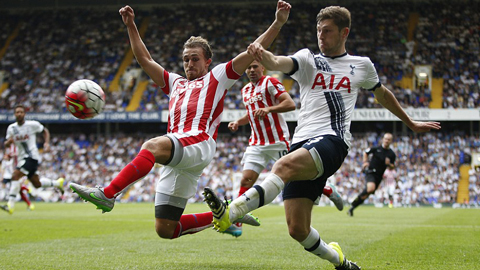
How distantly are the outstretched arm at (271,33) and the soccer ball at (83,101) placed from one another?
5.09 feet

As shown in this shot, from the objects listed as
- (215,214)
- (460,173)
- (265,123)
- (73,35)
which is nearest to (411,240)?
(265,123)

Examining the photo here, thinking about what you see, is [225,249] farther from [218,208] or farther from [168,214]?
[218,208]

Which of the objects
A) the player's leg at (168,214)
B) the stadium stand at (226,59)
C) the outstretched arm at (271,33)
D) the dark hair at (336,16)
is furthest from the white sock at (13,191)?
the stadium stand at (226,59)

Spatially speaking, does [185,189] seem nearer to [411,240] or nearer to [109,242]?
[109,242]

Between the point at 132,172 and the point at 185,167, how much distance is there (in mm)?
687

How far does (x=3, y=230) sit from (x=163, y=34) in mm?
28697

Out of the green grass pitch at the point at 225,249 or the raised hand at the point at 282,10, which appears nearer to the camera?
the raised hand at the point at 282,10

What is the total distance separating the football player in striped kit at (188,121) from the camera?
5078 mm

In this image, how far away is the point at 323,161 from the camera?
4691 mm

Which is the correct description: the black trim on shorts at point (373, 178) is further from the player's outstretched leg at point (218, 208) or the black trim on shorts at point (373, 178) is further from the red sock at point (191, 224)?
the player's outstretched leg at point (218, 208)

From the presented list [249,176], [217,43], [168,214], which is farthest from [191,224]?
[217,43]

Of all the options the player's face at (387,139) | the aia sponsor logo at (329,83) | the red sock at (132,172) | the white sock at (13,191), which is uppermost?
the aia sponsor logo at (329,83)

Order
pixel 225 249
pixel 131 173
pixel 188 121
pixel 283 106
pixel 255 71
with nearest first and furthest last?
pixel 131 173 → pixel 188 121 → pixel 225 249 → pixel 283 106 → pixel 255 71

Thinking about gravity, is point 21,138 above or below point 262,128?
below
